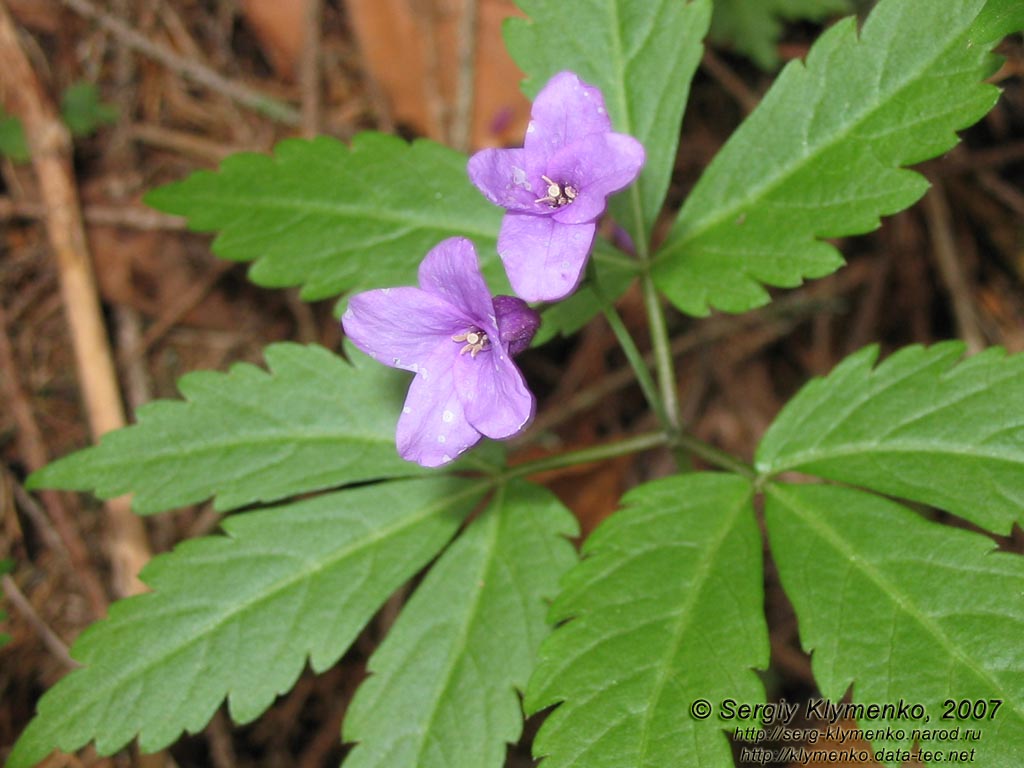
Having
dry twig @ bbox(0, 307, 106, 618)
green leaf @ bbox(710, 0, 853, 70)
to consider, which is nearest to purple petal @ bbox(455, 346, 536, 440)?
dry twig @ bbox(0, 307, 106, 618)

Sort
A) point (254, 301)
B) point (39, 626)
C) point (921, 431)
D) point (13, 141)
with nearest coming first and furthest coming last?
point (921, 431)
point (39, 626)
point (13, 141)
point (254, 301)

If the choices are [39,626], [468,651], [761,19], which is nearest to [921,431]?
[468,651]

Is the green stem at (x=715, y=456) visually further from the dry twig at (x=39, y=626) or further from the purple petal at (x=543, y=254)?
the dry twig at (x=39, y=626)

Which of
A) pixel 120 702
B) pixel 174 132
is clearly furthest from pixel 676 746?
pixel 174 132

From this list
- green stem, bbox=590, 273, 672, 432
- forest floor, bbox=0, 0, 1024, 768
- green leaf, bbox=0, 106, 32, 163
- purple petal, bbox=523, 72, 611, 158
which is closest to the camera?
purple petal, bbox=523, 72, 611, 158

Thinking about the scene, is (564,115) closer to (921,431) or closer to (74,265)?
(921,431)

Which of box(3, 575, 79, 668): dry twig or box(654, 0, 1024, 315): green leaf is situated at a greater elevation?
box(654, 0, 1024, 315): green leaf

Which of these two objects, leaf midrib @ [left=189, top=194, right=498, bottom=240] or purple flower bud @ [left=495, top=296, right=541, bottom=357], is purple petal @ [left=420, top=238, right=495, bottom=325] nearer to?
purple flower bud @ [left=495, top=296, right=541, bottom=357]
